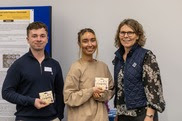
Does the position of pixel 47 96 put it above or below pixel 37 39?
below

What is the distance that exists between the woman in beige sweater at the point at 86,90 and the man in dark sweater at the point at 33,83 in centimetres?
18

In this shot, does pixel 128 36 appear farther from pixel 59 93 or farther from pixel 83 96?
pixel 59 93

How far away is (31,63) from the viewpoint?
236cm

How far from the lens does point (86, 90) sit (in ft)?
7.38

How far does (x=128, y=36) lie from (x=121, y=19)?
95cm

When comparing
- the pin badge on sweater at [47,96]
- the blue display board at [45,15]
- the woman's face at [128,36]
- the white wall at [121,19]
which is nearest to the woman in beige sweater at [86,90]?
the pin badge on sweater at [47,96]

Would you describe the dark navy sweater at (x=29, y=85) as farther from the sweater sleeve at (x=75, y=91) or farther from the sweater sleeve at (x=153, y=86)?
the sweater sleeve at (x=153, y=86)

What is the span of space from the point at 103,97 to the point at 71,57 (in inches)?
42.6

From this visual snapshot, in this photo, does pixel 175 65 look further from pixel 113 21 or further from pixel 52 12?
pixel 52 12

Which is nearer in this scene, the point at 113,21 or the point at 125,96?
the point at 125,96

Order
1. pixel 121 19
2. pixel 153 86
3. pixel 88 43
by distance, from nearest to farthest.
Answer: pixel 153 86
pixel 88 43
pixel 121 19

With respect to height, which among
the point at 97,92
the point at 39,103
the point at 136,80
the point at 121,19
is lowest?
the point at 39,103

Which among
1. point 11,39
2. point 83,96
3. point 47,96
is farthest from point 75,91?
point 11,39

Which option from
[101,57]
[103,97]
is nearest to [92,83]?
[103,97]
